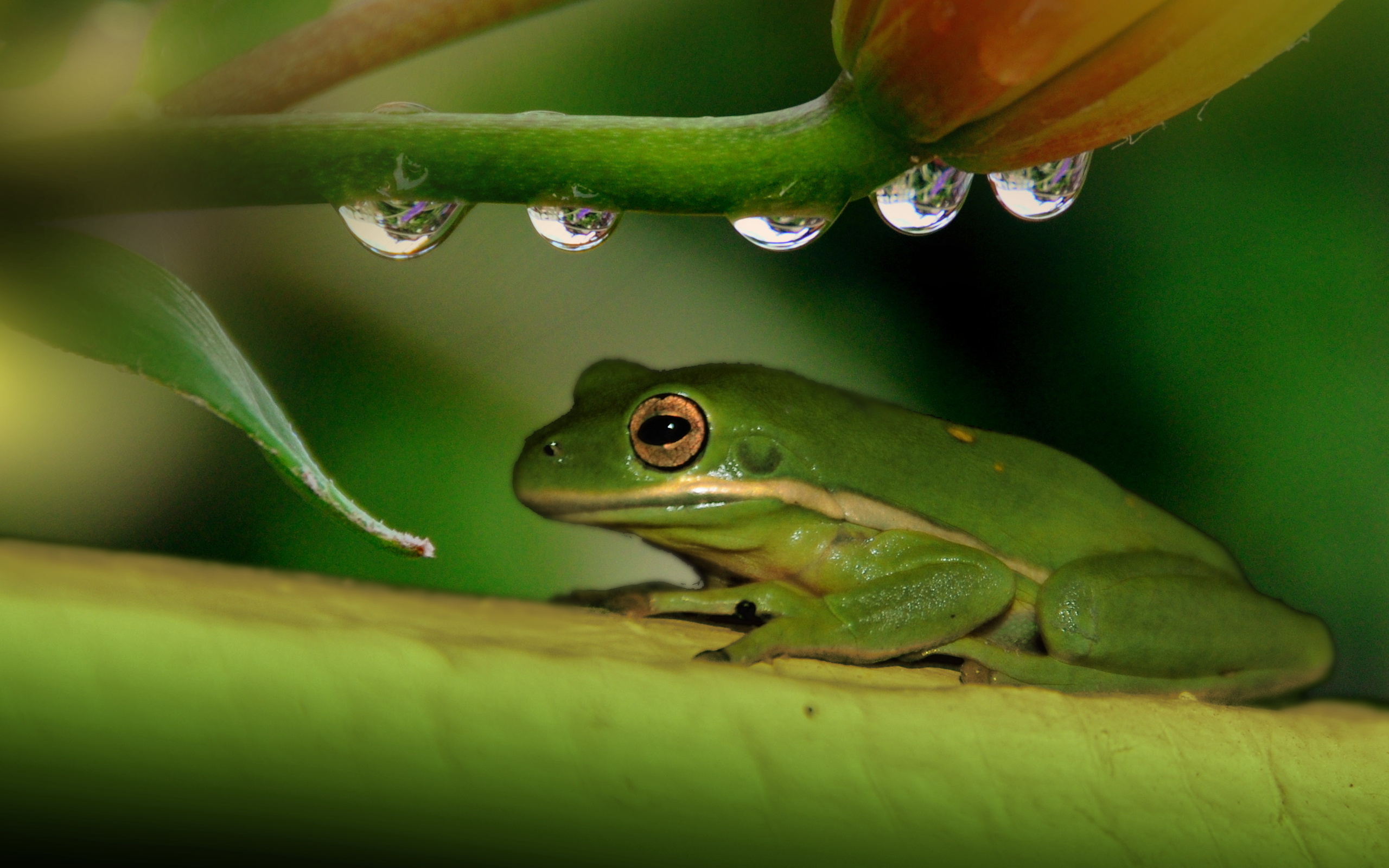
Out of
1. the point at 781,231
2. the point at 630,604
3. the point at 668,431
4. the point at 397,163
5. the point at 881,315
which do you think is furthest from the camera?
the point at 881,315

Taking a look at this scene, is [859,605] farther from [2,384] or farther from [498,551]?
[2,384]

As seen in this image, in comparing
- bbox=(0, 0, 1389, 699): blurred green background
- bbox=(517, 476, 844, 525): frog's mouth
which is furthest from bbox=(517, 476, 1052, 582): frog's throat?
bbox=(0, 0, 1389, 699): blurred green background

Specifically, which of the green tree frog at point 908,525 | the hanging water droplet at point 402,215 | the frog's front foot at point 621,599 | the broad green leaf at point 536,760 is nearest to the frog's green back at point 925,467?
the green tree frog at point 908,525

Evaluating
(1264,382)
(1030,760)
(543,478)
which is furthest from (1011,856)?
(1264,382)

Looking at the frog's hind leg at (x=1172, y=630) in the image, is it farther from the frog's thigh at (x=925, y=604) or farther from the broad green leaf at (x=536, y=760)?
the broad green leaf at (x=536, y=760)

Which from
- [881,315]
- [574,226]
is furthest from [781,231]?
[881,315]

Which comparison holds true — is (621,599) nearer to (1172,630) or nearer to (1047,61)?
(1172,630)

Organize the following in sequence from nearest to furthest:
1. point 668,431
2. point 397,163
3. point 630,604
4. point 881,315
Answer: point 397,163, point 630,604, point 668,431, point 881,315

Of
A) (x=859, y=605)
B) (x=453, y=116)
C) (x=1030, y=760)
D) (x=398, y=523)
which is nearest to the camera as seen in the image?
(x=453, y=116)
